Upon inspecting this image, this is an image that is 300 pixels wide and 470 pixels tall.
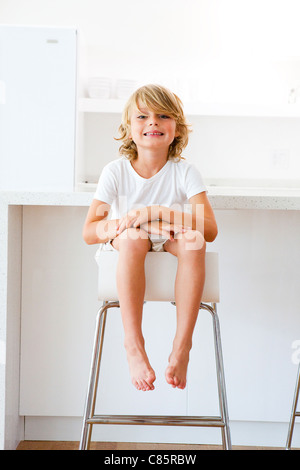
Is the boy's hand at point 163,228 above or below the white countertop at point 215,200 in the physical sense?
below

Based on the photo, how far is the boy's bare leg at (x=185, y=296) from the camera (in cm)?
118

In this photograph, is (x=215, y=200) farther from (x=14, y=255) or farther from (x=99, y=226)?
(x=14, y=255)

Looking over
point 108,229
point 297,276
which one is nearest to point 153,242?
point 108,229

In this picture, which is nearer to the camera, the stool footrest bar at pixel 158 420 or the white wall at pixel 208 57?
the stool footrest bar at pixel 158 420

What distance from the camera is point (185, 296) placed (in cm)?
121

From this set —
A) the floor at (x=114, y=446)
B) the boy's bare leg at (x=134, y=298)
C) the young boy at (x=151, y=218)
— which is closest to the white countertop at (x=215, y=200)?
the young boy at (x=151, y=218)

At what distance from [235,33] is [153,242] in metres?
3.15

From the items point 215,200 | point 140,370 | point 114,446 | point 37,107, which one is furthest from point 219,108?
point 140,370

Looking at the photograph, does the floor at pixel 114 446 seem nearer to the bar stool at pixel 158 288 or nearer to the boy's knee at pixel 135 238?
the bar stool at pixel 158 288

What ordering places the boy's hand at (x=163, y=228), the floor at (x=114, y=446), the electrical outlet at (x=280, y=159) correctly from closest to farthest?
the boy's hand at (x=163, y=228) < the floor at (x=114, y=446) < the electrical outlet at (x=280, y=159)

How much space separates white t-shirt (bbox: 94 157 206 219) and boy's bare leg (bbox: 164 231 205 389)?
247 millimetres

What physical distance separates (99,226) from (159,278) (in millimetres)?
217

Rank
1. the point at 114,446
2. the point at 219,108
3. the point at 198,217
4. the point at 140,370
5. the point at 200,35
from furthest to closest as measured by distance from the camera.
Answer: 1. the point at 200,35
2. the point at 219,108
3. the point at 114,446
4. the point at 198,217
5. the point at 140,370
